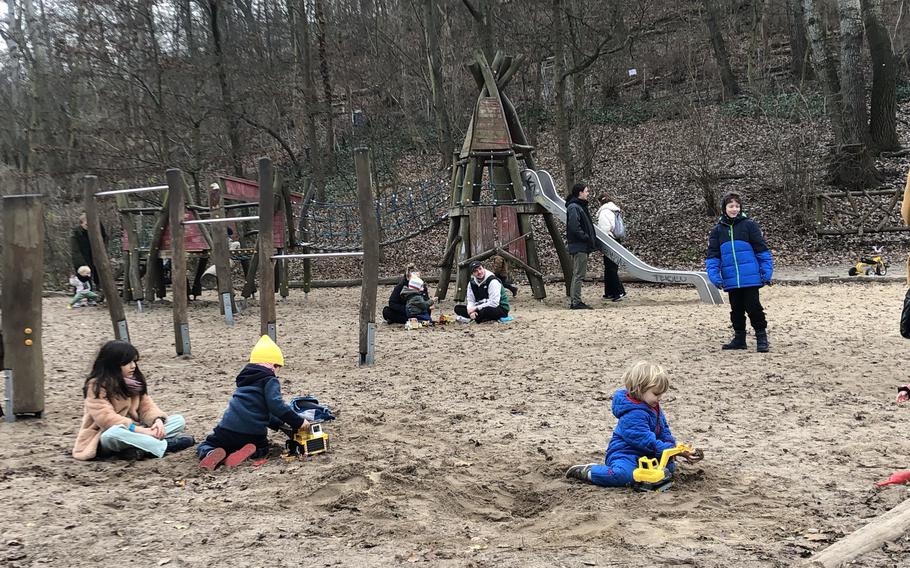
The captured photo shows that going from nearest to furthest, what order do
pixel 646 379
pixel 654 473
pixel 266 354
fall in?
pixel 654 473 < pixel 646 379 < pixel 266 354

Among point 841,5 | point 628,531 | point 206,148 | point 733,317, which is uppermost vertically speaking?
point 841,5

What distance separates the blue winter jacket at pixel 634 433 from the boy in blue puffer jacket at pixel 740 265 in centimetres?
415

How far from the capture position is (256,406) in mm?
5125

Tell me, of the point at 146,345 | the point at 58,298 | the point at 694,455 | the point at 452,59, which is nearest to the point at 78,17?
the point at 58,298

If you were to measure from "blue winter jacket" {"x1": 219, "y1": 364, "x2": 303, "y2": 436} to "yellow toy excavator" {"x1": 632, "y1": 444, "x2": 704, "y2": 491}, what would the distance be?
2.10 m

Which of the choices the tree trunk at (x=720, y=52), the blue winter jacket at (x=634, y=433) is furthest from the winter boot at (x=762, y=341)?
the tree trunk at (x=720, y=52)

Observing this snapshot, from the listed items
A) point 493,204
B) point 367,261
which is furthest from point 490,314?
point 367,261

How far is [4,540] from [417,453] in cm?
231

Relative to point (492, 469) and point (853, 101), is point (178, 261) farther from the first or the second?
point (853, 101)

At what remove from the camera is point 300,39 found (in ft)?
80.9

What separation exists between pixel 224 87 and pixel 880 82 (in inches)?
652

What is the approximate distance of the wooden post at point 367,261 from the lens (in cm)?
837

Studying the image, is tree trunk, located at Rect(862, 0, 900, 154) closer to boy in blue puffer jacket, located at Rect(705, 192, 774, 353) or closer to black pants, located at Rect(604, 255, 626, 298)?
black pants, located at Rect(604, 255, 626, 298)

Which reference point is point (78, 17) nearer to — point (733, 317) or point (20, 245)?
point (20, 245)
